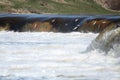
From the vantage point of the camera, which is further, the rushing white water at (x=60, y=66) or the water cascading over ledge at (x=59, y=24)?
the water cascading over ledge at (x=59, y=24)

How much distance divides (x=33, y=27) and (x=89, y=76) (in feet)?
93.4

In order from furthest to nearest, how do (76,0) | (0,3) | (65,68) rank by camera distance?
(76,0) < (0,3) < (65,68)

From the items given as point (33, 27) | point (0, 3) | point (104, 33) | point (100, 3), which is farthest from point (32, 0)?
point (104, 33)

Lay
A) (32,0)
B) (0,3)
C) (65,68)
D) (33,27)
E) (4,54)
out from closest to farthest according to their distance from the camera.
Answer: (65,68)
(4,54)
(33,27)
(0,3)
(32,0)

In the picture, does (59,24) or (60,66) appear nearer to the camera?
(60,66)

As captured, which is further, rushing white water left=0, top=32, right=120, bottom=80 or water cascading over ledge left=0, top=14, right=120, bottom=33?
water cascading over ledge left=0, top=14, right=120, bottom=33

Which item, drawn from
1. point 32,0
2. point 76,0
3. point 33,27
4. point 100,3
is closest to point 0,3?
point 32,0

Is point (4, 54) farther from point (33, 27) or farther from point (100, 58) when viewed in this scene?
point (33, 27)

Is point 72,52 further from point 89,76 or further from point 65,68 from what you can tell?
point 89,76

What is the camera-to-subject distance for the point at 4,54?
21578 mm

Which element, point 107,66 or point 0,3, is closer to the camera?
point 107,66

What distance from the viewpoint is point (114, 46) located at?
19875 mm

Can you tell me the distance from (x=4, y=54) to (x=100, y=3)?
174709 mm

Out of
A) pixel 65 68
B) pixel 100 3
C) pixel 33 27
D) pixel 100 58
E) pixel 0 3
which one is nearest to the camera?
pixel 65 68
